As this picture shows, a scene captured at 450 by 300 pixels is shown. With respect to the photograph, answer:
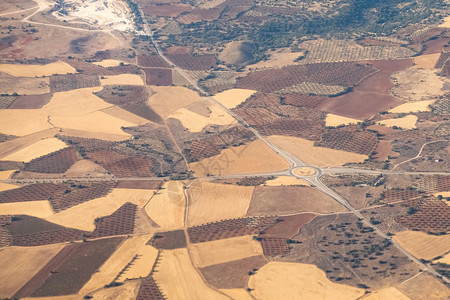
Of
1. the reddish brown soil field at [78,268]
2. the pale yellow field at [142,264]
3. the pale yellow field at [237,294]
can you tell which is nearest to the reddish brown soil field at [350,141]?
the pale yellow field at [142,264]

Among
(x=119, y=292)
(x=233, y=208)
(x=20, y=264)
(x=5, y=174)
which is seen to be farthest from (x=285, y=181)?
(x=5, y=174)

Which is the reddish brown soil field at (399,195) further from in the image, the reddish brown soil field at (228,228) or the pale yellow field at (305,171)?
the reddish brown soil field at (228,228)

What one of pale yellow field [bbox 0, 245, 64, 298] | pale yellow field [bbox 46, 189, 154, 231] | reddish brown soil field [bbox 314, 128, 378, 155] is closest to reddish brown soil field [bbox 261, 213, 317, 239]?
pale yellow field [bbox 46, 189, 154, 231]

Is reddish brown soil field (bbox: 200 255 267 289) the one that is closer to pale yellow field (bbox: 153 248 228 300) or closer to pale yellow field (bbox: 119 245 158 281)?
pale yellow field (bbox: 153 248 228 300)

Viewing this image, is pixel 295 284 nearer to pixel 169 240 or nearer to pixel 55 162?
→ pixel 169 240

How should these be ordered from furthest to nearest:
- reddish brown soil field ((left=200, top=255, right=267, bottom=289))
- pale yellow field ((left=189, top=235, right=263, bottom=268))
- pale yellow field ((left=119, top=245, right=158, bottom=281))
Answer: pale yellow field ((left=189, top=235, right=263, bottom=268)) < pale yellow field ((left=119, top=245, right=158, bottom=281)) < reddish brown soil field ((left=200, top=255, right=267, bottom=289))

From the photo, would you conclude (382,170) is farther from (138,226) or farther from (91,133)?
(91,133)
